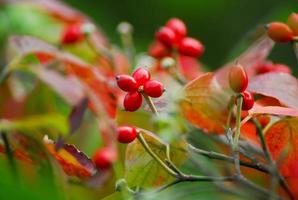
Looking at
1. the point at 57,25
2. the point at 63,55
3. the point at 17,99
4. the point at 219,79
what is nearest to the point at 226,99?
the point at 219,79

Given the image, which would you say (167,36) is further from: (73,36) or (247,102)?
(247,102)

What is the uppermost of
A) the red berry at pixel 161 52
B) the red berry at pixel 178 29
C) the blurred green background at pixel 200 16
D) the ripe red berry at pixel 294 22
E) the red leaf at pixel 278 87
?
the ripe red berry at pixel 294 22

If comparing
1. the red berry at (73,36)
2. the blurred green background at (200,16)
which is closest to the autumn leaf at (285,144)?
the red berry at (73,36)

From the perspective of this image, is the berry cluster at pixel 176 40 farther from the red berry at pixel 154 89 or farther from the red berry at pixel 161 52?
the red berry at pixel 154 89

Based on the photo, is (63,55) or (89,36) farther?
(89,36)

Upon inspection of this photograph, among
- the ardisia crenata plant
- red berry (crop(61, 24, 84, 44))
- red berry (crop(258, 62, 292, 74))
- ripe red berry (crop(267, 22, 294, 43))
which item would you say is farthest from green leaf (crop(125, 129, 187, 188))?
red berry (crop(61, 24, 84, 44))

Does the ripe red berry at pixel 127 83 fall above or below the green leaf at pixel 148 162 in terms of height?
above

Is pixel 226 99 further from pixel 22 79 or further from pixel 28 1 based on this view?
pixel 28 1
